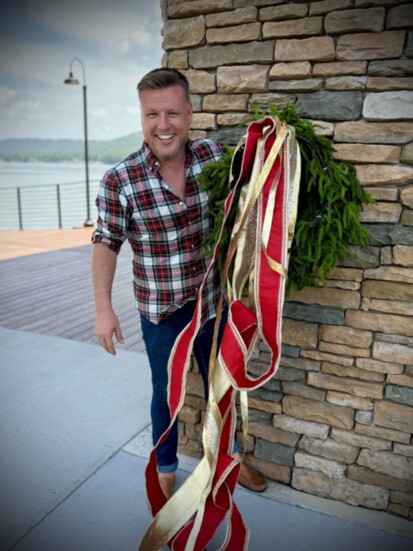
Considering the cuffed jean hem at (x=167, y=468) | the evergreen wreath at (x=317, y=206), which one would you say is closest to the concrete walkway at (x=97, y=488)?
the cuffed jean hem at (x=167, y=468)

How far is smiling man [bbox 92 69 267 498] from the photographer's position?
183 cm

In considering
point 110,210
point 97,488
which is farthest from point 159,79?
point 97,488

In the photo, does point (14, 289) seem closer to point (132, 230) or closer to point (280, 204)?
point (132, 230)

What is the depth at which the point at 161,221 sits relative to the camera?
6.16ft

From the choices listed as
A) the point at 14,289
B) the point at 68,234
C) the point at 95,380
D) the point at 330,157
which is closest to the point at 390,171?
the point at 330,157

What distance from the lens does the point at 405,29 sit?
163 centimetres

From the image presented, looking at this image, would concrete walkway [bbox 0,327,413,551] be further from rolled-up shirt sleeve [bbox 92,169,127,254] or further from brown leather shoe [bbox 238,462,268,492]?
rolled-up shirt sleeve [bbox 92,169,127,254]

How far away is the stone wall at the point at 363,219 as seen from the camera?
1717 millimetres

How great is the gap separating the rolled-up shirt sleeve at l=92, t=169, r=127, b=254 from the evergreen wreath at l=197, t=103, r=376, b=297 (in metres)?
0.41

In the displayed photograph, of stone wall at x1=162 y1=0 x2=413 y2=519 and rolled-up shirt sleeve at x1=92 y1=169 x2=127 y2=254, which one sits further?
rolled-up shirt sleeve at x1=92 y1=169 x2=127 y2=254

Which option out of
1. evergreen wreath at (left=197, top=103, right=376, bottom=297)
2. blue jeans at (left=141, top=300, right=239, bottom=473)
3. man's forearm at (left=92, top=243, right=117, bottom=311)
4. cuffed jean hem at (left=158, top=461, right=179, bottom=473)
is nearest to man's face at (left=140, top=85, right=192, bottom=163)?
evergreen wreath at (left=197, top=103, right=376, bottom=297)

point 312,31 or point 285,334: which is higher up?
point 312,31

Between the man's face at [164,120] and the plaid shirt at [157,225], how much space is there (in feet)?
0.23

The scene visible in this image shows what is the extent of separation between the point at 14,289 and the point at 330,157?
16.0 ft
